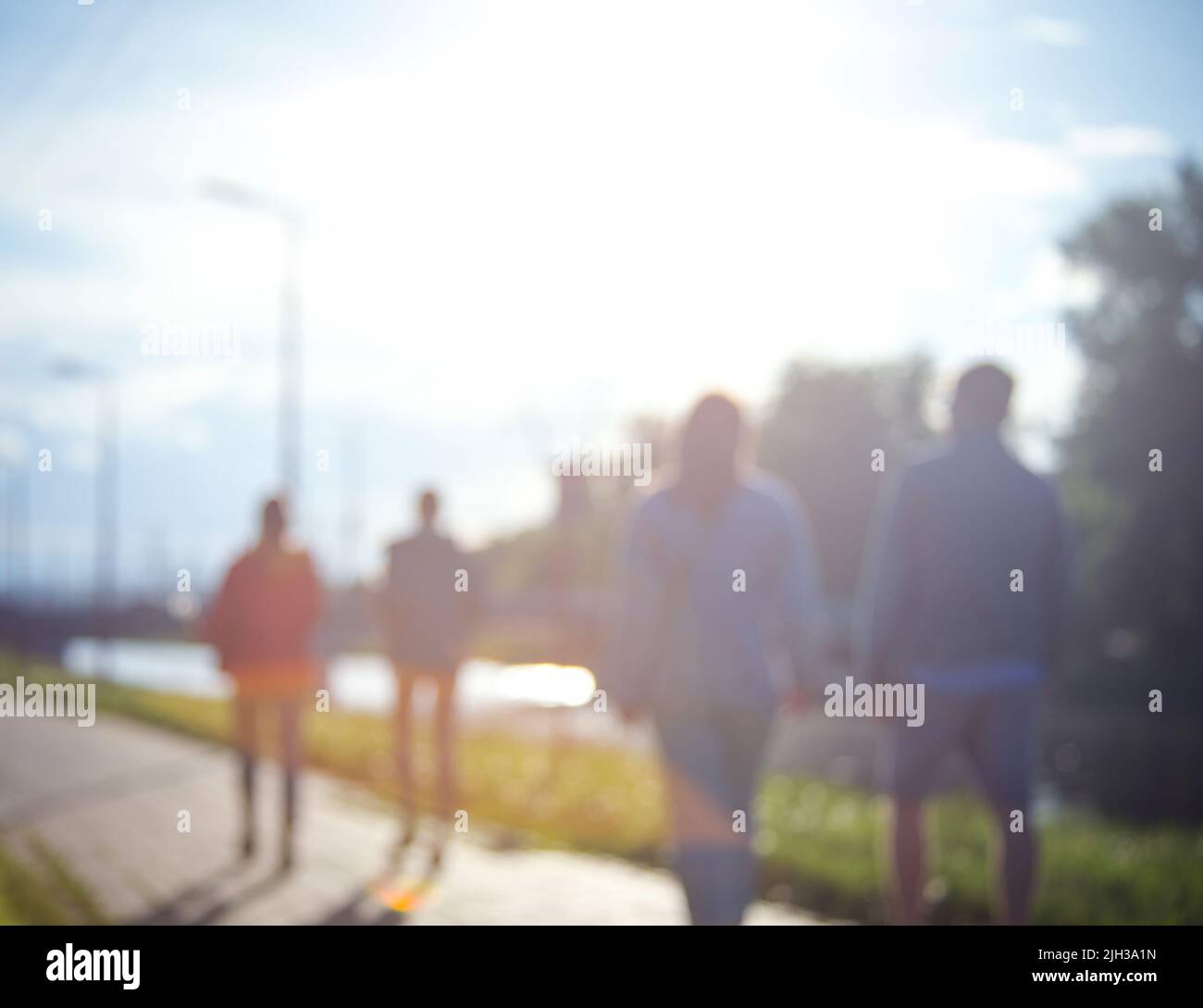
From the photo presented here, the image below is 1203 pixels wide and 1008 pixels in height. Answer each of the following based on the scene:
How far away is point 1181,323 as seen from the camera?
30344 millimetres

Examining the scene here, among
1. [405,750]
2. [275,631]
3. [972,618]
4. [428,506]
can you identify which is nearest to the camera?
[972,618]

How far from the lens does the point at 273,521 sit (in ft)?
29.8

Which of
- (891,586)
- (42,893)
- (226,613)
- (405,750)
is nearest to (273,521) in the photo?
(226,613)

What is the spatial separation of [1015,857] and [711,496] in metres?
1.61

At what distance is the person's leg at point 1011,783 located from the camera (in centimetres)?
560

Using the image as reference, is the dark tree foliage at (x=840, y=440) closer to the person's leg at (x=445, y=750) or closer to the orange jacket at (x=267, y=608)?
the person's leg at (x=445, y=750)

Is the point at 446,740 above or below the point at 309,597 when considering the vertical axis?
below

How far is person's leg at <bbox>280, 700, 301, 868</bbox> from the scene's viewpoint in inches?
353

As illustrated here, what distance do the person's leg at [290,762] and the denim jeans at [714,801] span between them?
13.3 feet

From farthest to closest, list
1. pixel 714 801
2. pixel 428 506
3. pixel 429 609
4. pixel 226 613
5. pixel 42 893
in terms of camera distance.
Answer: pixel 428 506 → pixel 429 609 → pixel 226 613 → pixel 42 893 → pixel 714 801

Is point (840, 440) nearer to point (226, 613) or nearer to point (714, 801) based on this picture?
point (226, 613)

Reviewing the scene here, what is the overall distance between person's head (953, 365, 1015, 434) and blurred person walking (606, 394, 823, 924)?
3.03 ft

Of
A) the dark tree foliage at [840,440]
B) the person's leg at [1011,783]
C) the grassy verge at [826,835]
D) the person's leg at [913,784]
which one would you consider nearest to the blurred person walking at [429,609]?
the grassy verge at [826,835]

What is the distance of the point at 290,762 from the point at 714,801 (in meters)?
4.40
